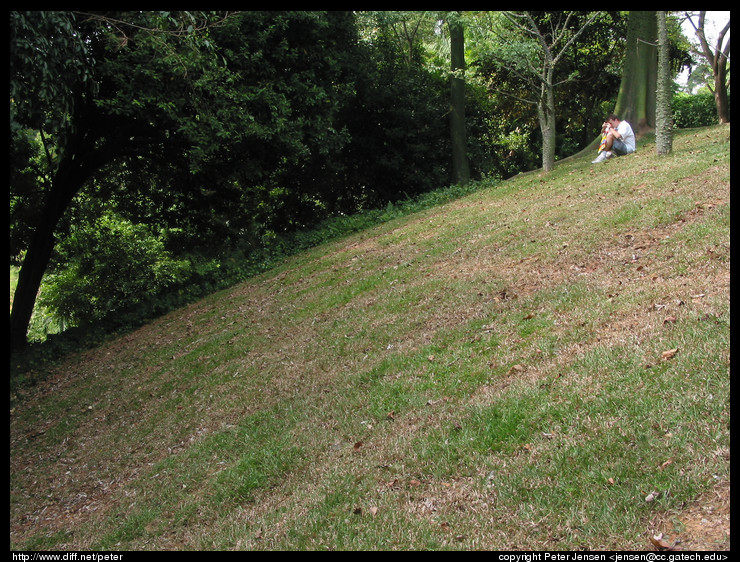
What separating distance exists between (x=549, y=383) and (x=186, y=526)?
11.2 ft

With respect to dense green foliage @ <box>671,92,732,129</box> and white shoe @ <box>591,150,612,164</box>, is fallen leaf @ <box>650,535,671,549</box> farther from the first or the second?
dense green foliage @ <box>671,92,732,129</box>

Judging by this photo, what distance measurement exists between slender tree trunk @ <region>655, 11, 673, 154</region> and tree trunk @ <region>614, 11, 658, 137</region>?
5839 millimetres

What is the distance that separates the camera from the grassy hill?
150 inches

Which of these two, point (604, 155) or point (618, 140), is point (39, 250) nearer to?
→ point (604, 155)

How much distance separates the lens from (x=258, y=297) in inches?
526

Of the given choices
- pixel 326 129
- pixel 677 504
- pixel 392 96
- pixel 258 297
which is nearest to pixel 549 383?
pixel 677 504

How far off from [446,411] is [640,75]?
1892 cm

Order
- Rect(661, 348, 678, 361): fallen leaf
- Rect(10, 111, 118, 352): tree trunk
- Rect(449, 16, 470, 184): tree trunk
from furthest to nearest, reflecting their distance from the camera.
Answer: Rect(449, 16, 470, 184): tree trunk
Rect(10, 111, 118, 352): tree trunk
Rect(661, 348, 678, 361): fallen leaf

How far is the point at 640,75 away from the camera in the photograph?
65.1 feet

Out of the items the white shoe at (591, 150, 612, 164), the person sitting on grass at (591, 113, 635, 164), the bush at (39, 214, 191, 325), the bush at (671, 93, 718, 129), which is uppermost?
the bush at (671, 93, 718, 129)

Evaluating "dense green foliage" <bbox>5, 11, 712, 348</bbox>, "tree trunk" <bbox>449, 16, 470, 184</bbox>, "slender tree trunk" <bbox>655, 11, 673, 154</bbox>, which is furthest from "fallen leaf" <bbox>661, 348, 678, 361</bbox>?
"tree trunk" <bbox>449, 16, 470, 184</bbox>

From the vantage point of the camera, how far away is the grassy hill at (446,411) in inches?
150

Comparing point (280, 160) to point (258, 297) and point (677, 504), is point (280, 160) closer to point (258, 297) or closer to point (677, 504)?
point (258, 297)

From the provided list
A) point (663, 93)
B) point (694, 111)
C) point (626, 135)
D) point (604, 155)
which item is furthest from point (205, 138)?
point (694, 111)
